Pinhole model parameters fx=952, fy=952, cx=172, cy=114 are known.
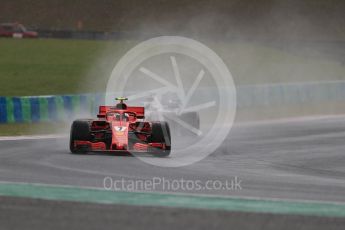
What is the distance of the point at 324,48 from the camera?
47.9 m

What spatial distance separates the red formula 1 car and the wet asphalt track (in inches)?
7.4

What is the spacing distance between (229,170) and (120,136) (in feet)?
5.98

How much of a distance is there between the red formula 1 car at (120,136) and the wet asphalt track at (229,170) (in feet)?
0.61

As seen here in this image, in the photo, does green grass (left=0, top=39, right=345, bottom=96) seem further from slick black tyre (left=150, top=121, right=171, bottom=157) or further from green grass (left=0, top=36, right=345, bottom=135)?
slick black tyre (left=150, top=121, right=171, bottom=157)

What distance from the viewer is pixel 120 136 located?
1325 cm

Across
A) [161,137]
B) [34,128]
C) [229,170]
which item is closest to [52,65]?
[34,128]

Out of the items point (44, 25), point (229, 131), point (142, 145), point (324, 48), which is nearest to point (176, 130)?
point (229, 131)

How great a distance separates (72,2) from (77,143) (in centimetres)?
6987

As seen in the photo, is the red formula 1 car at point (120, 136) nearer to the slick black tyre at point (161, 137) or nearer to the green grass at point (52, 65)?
the slick black tyre at point (161, 137)

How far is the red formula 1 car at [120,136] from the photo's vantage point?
13320 millimetres

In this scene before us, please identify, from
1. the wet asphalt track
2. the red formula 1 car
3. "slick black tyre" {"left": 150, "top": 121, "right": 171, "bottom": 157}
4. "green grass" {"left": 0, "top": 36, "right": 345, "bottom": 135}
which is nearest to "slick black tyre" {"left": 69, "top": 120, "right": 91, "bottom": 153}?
the red formula 1 car

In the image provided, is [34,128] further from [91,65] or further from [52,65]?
[91,65]

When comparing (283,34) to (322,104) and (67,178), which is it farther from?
(67,178)

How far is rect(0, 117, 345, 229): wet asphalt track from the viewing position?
25.2ft
